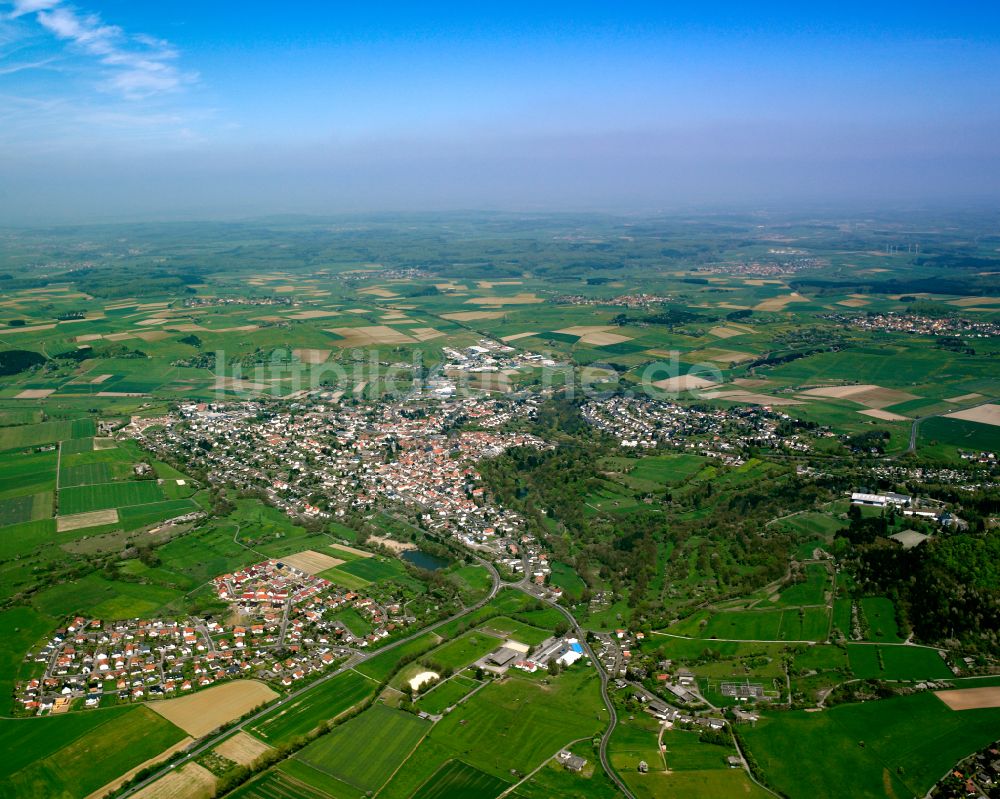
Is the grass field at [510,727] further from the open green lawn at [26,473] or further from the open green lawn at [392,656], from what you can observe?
the open green lawn at [26,473]

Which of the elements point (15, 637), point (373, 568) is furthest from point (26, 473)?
point (373, 568)

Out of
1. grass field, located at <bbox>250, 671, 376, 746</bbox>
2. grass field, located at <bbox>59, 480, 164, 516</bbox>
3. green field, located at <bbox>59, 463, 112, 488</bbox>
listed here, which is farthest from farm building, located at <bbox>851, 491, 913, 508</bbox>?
green field, located at <bbox>59, 463, 112, 488</bbox>

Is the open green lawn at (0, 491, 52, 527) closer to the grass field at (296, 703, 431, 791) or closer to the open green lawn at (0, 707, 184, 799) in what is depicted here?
the open green lawn at (0, 707, 184, 799)

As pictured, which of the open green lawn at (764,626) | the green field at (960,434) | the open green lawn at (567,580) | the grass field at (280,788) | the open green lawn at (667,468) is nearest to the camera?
the grass field at (280,788)

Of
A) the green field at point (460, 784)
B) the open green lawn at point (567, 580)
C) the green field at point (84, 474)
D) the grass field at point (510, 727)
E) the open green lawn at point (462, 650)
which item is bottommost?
the green field at point (460, 784)

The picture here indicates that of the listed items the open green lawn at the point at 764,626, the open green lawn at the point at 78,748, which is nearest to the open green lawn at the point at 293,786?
the open green lawn at the point at 78,748

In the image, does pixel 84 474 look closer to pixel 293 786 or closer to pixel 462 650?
pixel 462 650

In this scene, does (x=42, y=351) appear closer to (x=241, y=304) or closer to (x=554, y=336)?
(x=241, y=304)
